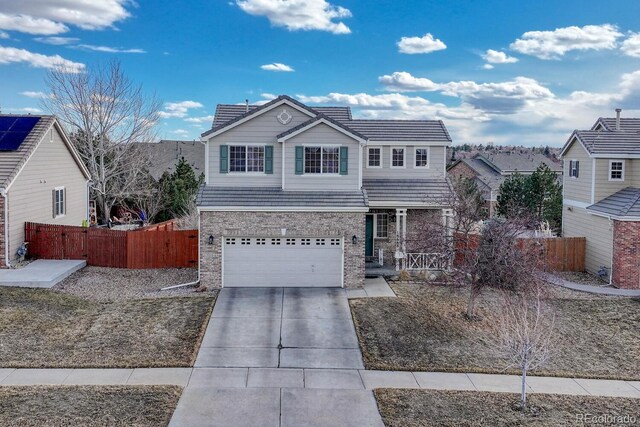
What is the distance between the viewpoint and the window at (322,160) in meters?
20.9

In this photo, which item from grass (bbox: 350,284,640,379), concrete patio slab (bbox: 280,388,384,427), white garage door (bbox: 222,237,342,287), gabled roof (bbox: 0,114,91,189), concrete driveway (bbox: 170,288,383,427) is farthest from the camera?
gabled roof (bbox: 0,114,91,189)

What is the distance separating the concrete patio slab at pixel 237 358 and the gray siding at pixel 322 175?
811 cm

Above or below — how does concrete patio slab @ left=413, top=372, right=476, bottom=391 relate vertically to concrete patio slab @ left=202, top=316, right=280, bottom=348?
below

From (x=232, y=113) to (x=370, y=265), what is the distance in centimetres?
916

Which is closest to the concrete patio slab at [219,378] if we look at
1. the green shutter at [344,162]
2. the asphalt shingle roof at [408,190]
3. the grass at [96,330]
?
the grass at [96,330]

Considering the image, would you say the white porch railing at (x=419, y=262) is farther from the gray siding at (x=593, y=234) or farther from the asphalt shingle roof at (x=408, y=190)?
the gray siding at (x=593, y=234)

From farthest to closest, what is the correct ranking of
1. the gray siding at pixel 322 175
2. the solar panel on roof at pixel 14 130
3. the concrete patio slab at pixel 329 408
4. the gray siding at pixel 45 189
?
the solar panel on roof at pixel 14 130 < the gray siding at pixel 45 189 < the gray siding at pixel 322 175 < the concrete patio slab at pixel 329 408

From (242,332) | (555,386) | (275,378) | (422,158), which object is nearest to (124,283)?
(242,332)

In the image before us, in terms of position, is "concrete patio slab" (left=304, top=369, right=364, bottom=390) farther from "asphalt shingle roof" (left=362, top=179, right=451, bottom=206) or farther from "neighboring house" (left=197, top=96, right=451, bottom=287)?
"asphalt shingle roof" (left=362, top=179, right=451, bottom=206)

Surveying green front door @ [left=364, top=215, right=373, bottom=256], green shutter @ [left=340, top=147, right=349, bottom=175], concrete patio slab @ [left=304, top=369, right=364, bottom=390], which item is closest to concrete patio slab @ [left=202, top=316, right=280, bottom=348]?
concrete patio slab @ [left=304, top=369, right=364, bottom=390]

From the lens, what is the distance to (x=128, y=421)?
10.1 metres

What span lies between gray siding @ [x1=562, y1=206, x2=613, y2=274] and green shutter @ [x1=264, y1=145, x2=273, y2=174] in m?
13.8

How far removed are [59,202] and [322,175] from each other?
1418 centimetres

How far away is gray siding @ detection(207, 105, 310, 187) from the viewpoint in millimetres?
20953
